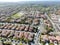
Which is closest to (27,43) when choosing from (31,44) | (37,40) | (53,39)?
(31,44)

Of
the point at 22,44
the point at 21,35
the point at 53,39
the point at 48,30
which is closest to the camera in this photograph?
the point at 22,44

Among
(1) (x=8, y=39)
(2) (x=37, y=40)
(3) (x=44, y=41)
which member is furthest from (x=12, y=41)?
(3) (x=44, y=41)

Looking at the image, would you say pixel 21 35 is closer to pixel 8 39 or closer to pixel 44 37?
pixel 8 39

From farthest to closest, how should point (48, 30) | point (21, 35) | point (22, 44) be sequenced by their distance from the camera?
1. point (48, 30)
2. point (21, 35)
3. point (22, 44)

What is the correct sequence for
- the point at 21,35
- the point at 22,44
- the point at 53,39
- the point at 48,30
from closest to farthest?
the point at 22,44
the point at 53,39
the point at 21,35
the point at 48,30

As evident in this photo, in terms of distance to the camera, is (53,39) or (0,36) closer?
(53,39)

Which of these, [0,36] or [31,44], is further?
[0,36]

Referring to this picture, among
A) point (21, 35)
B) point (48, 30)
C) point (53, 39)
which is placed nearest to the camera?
point (53, 39)

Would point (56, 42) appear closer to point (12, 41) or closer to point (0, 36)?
point (12, 41)
